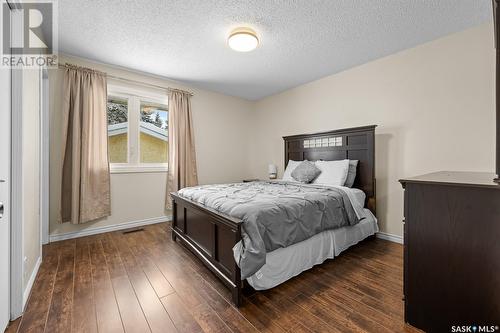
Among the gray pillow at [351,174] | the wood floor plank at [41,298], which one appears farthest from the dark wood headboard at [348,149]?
the wood floor plank at [41,298]

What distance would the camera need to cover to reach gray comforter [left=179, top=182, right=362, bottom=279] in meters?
1.64

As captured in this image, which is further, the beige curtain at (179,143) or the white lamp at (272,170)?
the white lamp at (272,170)

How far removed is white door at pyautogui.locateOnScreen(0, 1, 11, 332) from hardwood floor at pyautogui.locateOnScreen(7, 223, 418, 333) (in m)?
0.23

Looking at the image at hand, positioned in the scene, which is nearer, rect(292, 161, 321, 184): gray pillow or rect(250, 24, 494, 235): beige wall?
rect(250, 24, 494, 235): beige wall

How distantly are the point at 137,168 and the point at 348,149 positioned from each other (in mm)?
3517

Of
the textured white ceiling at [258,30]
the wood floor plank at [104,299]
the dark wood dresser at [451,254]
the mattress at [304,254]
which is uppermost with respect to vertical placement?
the textured white ceiling at [258,30]

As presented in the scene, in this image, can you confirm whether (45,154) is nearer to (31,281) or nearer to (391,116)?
(31,281)

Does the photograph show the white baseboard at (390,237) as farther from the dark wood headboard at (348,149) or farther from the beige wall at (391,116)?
the dark wood headboard at (348,149)

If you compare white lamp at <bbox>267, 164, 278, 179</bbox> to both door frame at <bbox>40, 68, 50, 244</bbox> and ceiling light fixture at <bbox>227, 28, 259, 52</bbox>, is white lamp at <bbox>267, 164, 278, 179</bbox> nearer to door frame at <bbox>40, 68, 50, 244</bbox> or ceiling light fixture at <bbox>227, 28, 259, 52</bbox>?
ceiling light fixture at <bbox>227, 28, 259, 52</bbox>

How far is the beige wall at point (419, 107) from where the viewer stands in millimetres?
2340

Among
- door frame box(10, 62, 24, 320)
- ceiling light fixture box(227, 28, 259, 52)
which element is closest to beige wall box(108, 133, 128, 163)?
door frame box(10, 62, 24, 320)

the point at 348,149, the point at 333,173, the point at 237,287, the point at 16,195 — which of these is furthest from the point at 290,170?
the point at 16,195

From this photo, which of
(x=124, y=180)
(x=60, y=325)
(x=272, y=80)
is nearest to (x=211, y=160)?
(x=124, y=180)

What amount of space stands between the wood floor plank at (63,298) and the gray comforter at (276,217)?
1.25 metres
